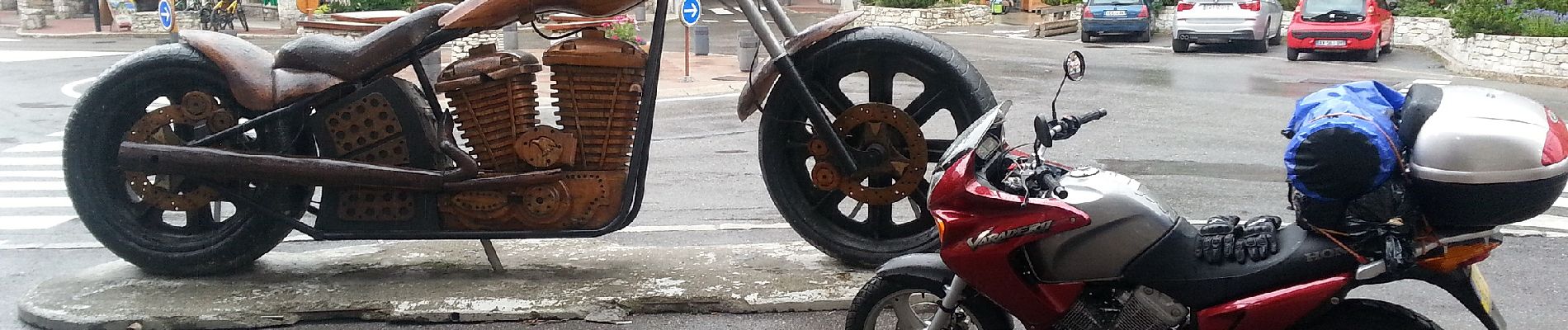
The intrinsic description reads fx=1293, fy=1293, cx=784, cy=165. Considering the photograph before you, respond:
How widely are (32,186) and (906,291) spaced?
7.58 metres

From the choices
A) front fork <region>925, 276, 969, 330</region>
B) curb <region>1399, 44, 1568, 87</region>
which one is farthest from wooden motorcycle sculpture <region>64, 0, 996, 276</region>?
curb <region>1399, 44, 1568, 87</region>

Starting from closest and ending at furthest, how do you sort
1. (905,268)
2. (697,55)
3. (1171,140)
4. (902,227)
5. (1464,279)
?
(1464,279), (905,268), (902,227), (1171,140), (697,55)

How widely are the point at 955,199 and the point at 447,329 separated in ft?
7.35

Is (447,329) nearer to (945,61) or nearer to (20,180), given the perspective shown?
(945,61)

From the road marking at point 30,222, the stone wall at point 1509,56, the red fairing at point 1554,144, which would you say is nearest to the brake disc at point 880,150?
the red fairing at point 1554,144

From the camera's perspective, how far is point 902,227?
5.45 metres

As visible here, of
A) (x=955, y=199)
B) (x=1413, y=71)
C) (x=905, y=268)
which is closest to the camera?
(x=955, y=199)

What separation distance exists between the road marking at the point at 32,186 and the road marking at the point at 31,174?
246 mm

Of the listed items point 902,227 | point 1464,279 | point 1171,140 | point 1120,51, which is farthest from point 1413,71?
point 1464,279

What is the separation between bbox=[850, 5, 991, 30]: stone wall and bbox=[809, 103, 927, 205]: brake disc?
26.5 m

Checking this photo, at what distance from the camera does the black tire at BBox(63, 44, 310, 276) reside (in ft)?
17.0

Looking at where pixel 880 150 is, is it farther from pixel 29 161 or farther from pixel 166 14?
pixel 166 14

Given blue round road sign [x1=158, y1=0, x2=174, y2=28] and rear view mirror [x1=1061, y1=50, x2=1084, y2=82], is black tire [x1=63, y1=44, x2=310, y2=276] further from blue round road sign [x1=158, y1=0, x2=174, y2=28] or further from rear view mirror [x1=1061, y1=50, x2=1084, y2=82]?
blue round road sign [x1=158, y1=0, x2=174, y2=28]

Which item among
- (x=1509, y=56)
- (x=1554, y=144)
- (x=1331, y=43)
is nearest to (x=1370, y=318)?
(x=1554, y=144)
